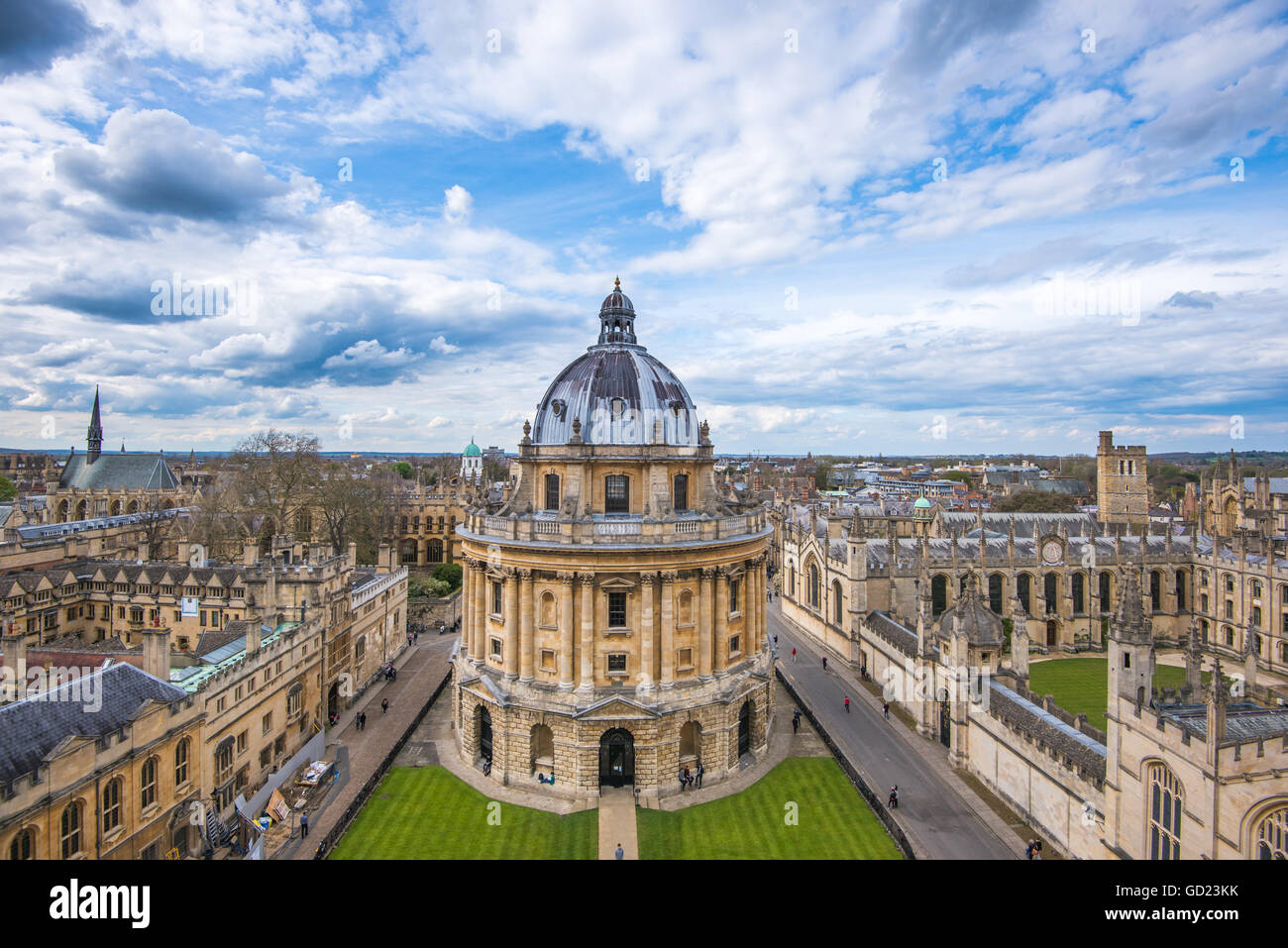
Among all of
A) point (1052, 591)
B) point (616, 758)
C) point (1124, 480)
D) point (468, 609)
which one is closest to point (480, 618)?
point (468, 609)

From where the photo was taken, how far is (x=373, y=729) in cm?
3944

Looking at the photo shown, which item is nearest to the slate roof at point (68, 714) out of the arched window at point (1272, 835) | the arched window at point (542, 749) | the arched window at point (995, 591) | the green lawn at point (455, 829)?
the green lawn at point (455, 829)

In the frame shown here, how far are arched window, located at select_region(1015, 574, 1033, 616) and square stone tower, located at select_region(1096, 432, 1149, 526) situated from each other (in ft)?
101

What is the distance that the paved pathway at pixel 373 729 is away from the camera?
2925 centimetres

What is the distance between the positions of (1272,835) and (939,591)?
40.8m

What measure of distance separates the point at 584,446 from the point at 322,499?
45.4 m

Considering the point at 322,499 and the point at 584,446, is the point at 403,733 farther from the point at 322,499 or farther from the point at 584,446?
the point at 322,499

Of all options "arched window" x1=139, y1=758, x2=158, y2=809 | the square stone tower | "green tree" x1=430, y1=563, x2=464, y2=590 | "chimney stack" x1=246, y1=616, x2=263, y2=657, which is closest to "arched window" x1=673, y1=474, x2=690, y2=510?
"chimney stack" x1=246, y1=616, x2=263, y2=657

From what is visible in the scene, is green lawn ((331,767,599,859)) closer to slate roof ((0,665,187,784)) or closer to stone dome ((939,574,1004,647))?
slate roof ((0,665,187,784))

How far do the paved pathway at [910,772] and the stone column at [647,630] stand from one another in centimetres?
1154

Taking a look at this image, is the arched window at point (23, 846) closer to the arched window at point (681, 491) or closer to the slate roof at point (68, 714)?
the slate roof at point (68, 714)

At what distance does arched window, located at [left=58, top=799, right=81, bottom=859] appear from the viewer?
2025cm

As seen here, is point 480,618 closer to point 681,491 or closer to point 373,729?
point 373,729
